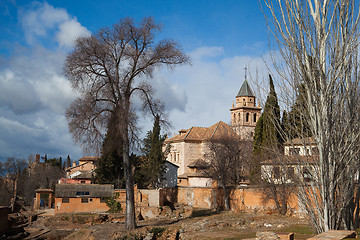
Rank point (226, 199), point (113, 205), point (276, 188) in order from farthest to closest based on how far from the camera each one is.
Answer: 1. point (226, 199)
2. point (113, 205)
3. point (276, 188)

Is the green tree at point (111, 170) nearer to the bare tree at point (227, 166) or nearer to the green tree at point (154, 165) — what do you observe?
the green tree at point (154, 165)

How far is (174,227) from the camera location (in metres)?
23.5

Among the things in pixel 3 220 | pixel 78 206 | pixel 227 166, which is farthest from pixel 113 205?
pixel 227 166

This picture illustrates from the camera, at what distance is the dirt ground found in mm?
20828

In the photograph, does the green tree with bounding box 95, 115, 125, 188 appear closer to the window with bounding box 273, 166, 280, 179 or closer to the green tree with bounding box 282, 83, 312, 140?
the window with bounding box 273, 166, 280, 179

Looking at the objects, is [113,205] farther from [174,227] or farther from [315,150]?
[315,150]

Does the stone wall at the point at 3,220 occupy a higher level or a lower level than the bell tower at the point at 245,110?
lower

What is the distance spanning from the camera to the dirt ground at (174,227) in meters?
20.8

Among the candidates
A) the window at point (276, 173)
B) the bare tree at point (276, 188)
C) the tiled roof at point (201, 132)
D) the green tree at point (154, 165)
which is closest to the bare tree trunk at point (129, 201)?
the bare tree at point (276, 188)

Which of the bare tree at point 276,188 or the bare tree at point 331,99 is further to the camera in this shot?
the bare tree at point 276,188

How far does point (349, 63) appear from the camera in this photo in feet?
27.5

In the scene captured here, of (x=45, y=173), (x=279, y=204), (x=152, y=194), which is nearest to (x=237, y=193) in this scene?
(x=279, y=204)

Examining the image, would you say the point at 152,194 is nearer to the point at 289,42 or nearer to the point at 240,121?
the point at 289,42

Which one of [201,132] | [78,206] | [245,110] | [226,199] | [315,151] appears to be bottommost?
[78,206]
